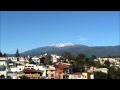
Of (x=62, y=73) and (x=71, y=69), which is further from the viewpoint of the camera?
(x=71, y=69)
